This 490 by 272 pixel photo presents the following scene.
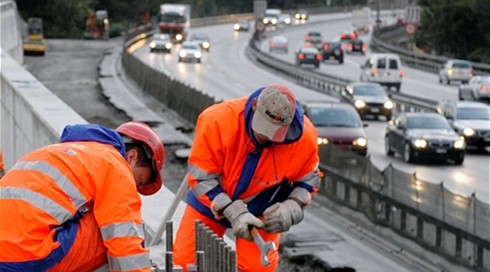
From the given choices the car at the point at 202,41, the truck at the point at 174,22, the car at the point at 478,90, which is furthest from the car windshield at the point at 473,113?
the truck at the point at 174,22

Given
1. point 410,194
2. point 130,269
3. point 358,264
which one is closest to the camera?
point 130,269

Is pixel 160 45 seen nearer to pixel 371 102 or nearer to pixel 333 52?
pixel 333 52

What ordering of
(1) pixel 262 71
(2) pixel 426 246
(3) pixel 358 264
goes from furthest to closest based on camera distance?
(1) pixel 262 71 < (2) pixel 426 246 < (3) pixel 358 264

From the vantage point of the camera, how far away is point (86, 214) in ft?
18.7

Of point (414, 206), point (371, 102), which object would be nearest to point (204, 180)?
point (414, 206)

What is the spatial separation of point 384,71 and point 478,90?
986 cm

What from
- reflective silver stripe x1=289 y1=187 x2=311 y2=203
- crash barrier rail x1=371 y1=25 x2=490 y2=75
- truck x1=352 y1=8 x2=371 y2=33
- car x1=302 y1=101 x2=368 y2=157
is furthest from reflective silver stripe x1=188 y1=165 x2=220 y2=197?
truck x1=352 y1=8 x2=371 y2=33

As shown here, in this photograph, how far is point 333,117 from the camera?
33312 mm

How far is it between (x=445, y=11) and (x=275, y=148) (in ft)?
313

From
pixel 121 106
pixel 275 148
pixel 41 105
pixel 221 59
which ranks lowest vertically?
pixel 221 59

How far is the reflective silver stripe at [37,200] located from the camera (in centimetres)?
540

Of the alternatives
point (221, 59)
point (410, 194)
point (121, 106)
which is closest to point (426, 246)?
point (410, 194)

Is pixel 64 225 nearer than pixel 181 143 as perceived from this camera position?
Yes

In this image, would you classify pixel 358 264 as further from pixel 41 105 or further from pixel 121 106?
pixel 121 106
